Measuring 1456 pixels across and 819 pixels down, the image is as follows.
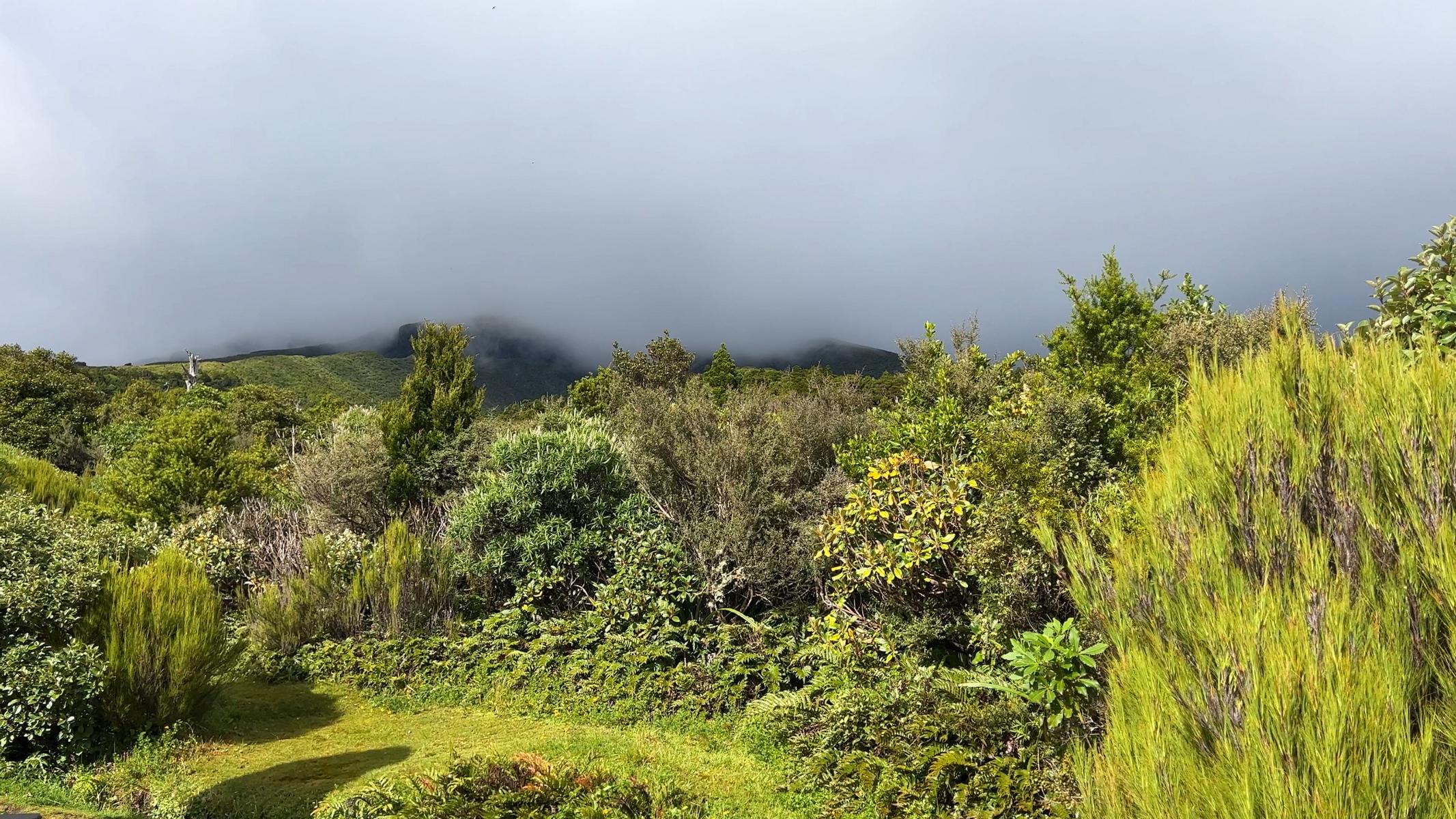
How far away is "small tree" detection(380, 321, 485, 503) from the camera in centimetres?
1436

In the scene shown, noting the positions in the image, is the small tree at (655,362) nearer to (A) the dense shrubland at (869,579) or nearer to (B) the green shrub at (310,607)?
(A) the dense shrubland at (869,579)

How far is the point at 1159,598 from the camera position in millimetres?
2984

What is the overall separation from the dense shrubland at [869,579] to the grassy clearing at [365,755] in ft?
1.17

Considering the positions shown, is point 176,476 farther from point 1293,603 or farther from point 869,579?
point 1293,603

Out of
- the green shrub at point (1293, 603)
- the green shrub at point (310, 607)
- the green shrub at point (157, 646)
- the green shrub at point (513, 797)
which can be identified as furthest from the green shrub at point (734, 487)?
the green shrub at point (1293, 603)

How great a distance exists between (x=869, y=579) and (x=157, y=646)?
7266mm

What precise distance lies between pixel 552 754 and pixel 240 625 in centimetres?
714

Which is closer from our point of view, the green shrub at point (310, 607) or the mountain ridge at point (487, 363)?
the green shrub at point (310, 607)

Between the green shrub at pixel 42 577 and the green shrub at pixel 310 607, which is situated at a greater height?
the green shrub at pixel 42 577

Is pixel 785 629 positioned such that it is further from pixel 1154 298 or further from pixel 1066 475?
pixel 1154 298

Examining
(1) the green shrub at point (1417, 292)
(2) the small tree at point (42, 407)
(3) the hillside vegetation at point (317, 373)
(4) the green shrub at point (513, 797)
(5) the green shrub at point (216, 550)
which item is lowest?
(4) the green shrub at point (513, 797)

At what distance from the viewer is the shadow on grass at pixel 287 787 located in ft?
19.5

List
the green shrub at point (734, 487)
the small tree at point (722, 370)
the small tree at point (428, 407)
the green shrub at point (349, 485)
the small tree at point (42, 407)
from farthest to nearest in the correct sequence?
1. the small tree at point (722, 370)
2. the small tree at point (42, 407)
3. the small tree at point (428, 407)
4. the green shrub at point (349, 485)
5. the green shrub at point (734, 487)

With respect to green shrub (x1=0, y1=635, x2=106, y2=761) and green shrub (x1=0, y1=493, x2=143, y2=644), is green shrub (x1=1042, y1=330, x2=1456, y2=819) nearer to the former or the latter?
green shrub (x1=0, y1=635, x2=106, y2=761)
